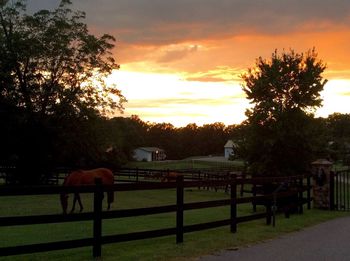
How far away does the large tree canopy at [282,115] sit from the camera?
2433cm

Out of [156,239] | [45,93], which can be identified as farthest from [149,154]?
[156,239]

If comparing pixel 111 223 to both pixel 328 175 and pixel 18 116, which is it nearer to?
pixel 328 175

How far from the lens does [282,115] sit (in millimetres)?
24656

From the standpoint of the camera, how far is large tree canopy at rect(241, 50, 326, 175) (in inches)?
958

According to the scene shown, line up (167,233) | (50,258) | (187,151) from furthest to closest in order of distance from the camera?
(187,151) → (167,233) → (50,258)

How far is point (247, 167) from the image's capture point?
26.2 meters

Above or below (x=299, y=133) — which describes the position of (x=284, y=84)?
above

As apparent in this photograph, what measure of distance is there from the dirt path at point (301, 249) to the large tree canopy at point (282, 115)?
10643 mm

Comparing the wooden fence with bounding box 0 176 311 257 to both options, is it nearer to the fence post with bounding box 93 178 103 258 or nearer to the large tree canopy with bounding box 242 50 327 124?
the fence post with bounding box 93 178 103 258

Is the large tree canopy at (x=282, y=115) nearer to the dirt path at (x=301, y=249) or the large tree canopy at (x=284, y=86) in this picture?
the large tree canopy at (x=284, y=86)

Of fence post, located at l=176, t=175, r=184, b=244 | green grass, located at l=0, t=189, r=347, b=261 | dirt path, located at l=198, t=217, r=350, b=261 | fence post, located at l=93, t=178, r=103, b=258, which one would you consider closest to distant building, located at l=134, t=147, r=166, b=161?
green grass, located at l=0, t=189, r=347, b=261

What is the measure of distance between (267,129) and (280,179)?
30.8 feet

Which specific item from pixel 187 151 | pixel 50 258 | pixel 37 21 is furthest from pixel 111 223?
pixel 187 151

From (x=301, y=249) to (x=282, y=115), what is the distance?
1451 centimetres
